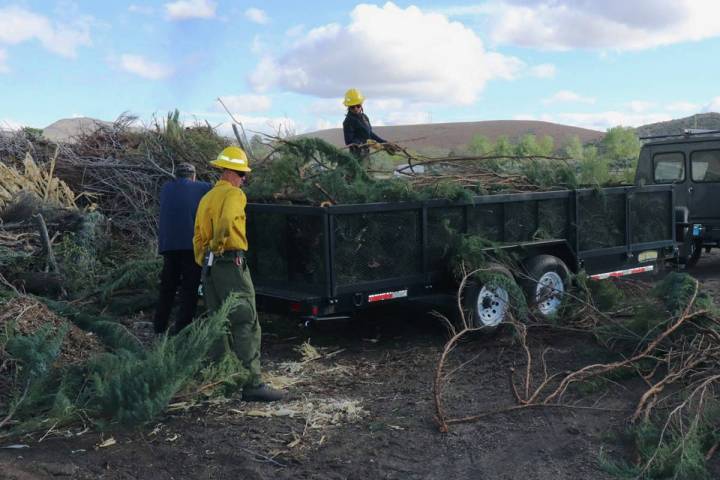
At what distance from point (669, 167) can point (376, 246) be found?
25.6ft

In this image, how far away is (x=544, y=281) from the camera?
776cm

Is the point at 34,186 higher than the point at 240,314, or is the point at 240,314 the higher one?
the point at 34,186

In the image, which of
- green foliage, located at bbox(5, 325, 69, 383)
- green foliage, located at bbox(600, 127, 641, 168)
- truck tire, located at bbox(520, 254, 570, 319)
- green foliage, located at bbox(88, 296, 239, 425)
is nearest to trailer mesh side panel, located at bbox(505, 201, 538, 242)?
truck tire, located at bbox(520, 254, 570, 319)

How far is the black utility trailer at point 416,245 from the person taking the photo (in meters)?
6.50

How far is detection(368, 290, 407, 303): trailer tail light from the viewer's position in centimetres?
667

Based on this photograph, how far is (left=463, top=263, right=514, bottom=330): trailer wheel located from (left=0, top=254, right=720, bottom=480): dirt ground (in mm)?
628

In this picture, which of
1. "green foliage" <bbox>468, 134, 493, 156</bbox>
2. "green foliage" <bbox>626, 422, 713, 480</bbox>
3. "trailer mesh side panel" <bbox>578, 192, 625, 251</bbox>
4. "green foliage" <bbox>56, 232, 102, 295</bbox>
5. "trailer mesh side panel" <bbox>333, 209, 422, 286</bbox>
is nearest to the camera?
"green foliage" <bbox>626, 422, 713, 480</bbox>

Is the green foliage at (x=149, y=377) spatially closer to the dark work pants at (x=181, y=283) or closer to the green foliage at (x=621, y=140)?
the dark work pants at (x=181, y=283)

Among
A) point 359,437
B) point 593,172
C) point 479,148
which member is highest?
point 479,148

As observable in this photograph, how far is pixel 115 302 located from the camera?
866cm

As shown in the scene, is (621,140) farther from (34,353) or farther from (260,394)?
(34,353)

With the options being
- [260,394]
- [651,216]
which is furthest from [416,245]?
[651,216]

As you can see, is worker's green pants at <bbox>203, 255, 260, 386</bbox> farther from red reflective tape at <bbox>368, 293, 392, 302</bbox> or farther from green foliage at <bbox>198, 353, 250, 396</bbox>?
red reflective tape at <bbox>368, 293, 392, 302</bbox>

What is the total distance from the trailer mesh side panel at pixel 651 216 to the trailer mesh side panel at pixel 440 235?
282 cm
